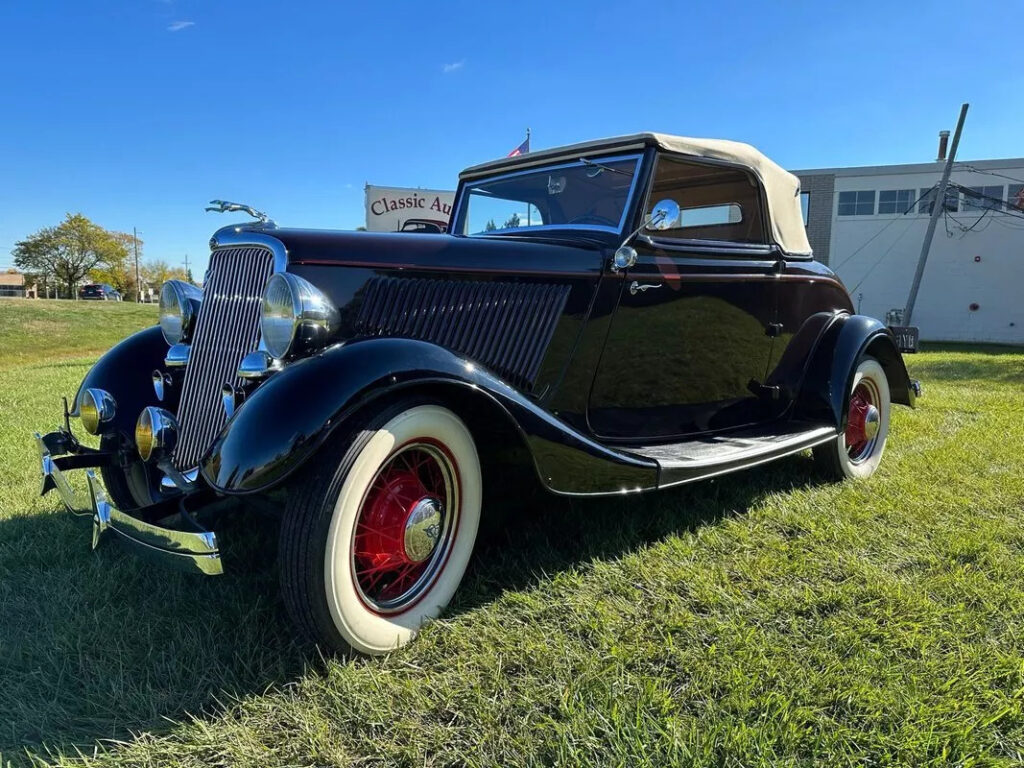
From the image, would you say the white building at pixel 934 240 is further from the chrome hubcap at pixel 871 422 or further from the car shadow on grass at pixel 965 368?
the chrome hubcap at pixel 871 422

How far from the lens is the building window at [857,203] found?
20.5 metres

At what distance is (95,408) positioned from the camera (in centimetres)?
278

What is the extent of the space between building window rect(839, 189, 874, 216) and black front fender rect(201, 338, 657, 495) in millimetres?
22017

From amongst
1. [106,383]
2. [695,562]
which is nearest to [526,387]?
[695,562]

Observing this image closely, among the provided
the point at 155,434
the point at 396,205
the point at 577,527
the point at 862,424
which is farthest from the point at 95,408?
the point at 396,205

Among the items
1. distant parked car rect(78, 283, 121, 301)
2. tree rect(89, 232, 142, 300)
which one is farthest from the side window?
tree rect(89, 232, 142, 300)

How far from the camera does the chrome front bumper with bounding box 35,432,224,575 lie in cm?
185

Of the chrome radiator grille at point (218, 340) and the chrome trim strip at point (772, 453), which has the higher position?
the chrome radiator grille at point (218, 340)

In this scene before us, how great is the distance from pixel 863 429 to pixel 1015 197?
817 inches

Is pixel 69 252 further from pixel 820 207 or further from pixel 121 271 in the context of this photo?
pixel 820 207

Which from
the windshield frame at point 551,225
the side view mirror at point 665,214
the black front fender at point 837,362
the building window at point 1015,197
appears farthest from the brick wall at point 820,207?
the side view mirror at point 665,214

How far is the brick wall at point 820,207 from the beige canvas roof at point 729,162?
18598 millimetres

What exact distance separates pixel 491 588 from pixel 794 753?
1183 mm

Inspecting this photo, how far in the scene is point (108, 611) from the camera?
2287 millimetres
